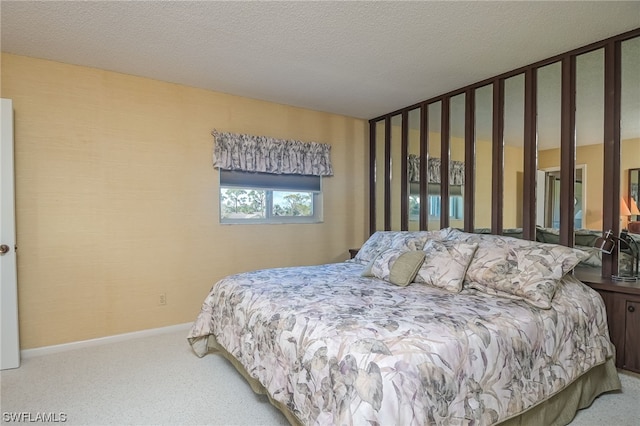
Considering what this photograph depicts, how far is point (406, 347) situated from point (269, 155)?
2998mm

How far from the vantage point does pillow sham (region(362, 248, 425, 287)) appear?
2.59 meters

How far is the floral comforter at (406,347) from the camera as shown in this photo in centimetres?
133

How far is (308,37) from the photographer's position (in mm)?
2537

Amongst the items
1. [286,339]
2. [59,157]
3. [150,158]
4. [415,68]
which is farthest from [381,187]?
[59,157]

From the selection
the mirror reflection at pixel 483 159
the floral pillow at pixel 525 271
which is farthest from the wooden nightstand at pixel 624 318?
the mirror reflection at pixel 483 159

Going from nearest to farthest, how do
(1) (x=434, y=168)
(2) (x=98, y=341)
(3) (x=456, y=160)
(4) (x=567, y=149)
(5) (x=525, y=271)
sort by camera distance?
(5) (x=525, y=271) → (4) (x=567, y=149) → (2) (x=98, y=341) → (3) (x=456, y=160) → (1) (x=434, y=168)

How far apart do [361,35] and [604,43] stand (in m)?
1.84

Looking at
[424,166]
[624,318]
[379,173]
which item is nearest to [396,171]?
[379,173]

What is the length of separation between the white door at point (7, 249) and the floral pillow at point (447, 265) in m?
3.13

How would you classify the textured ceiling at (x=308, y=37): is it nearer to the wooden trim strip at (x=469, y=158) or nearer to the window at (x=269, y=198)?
the wooden trim strip at (x=469, y=158)

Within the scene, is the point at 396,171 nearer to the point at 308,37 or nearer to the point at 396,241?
the point at 396,241

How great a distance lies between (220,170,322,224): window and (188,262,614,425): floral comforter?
5.18 ft

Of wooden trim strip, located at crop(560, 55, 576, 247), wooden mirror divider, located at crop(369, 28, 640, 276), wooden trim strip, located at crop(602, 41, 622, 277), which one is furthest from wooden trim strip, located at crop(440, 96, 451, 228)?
wooden trim strip, located at crop(602, 41, 622, 277)

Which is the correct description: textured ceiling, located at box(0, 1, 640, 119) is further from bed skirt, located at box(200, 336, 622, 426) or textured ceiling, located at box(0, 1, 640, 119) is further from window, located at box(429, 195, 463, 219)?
bed skirt, located at box(200, 336, 622, 426)
